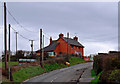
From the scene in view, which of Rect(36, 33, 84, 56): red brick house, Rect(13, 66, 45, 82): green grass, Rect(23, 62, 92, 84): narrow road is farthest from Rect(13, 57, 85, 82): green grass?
Rect(36, 33, 84, 56): red brick house

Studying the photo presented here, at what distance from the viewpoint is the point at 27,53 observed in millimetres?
61500

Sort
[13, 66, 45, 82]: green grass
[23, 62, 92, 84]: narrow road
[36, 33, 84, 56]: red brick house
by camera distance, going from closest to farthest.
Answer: [23, 62, 92, 84]: narrow road → [13, 66, 45, 82]: green grass → [36, 33, 84, 56]: red brick house

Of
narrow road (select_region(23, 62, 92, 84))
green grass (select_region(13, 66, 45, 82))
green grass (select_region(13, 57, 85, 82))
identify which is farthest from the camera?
green grass (select_region(13, 57, 85, 82))

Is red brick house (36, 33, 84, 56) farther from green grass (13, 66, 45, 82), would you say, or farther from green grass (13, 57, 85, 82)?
green grass (13, 66, 45, 82)

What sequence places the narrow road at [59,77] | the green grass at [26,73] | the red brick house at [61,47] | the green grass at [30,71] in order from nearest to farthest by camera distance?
the narrow road at [59,77] → the green grass at [26,73] → the green grass at [30,71] → the red brick house at [61,47]

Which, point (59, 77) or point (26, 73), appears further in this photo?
point (26, 73)

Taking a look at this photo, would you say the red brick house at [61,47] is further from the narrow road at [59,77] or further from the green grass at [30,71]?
the narrow road at [59,77]

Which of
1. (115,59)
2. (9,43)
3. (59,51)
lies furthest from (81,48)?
(115,59)

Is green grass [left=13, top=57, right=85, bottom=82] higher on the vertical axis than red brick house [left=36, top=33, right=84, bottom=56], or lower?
lower

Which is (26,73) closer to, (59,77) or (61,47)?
(59,77)

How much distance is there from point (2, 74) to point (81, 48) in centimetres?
5769

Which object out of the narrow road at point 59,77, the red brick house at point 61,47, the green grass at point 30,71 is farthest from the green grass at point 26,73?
the red brick house at point 61,47

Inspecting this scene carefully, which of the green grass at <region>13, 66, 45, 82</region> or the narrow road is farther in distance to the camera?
the green grass at <region>13, 66, 45, 82</region>

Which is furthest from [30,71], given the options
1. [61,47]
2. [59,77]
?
[61,47]
